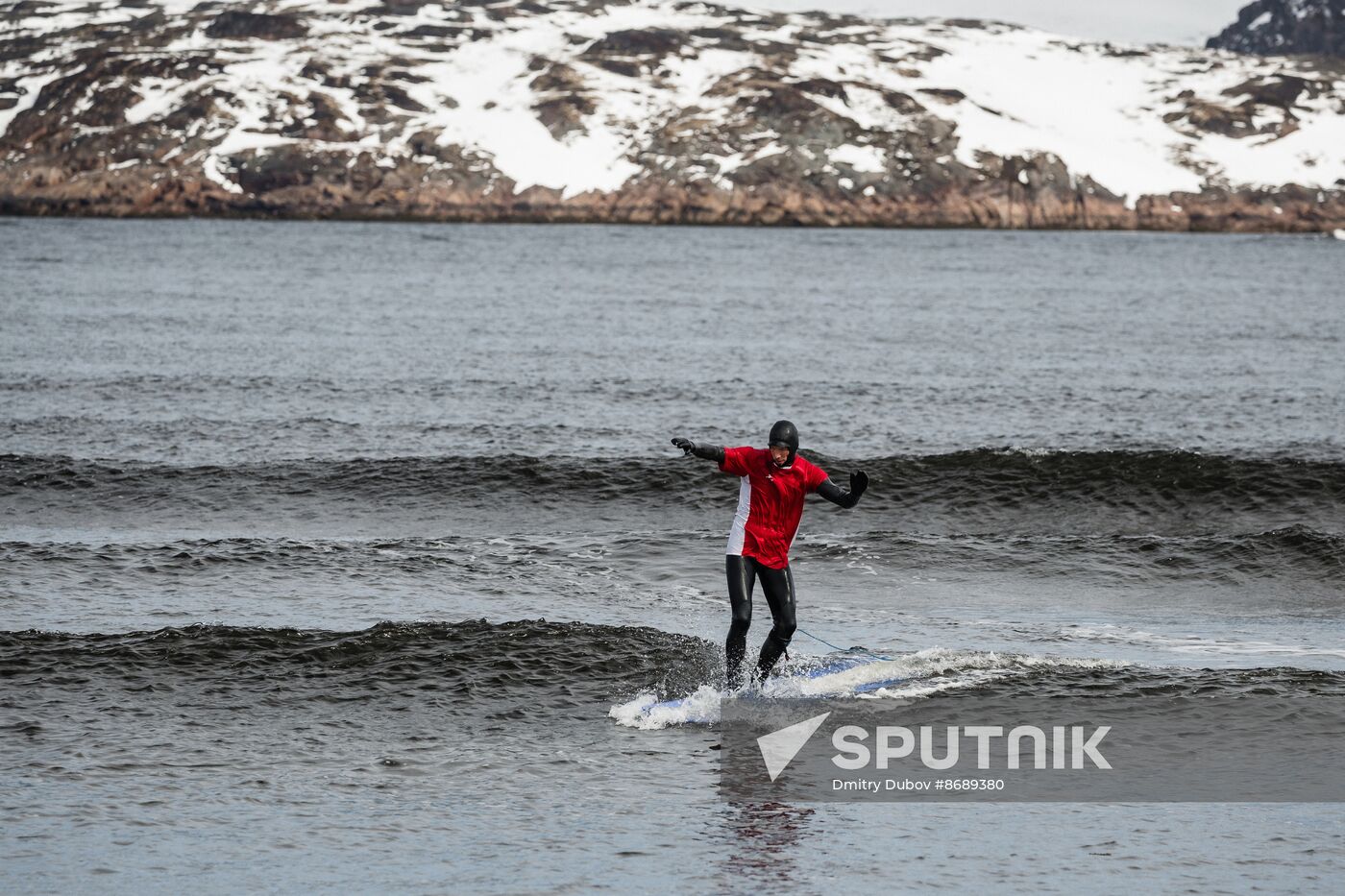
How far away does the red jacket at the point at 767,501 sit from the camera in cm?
1273

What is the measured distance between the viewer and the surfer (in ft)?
41.7

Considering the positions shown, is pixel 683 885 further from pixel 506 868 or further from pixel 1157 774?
pixel 1157 774

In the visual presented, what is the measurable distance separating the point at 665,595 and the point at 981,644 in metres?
3.95

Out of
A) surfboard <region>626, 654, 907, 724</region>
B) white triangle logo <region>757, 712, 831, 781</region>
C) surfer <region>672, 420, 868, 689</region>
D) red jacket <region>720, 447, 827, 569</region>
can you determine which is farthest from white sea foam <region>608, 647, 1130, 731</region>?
red jacket <region>720, 447, 827, 569</region>

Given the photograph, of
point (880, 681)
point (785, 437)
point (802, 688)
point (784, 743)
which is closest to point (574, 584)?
point (802, 688)

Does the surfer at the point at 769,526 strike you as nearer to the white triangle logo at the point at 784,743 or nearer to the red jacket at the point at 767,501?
the red jacket at the point at 767,501

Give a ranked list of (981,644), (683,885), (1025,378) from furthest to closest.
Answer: (1025,378) → (981,644) → (683,885)

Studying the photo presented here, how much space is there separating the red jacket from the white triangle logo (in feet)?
4.61

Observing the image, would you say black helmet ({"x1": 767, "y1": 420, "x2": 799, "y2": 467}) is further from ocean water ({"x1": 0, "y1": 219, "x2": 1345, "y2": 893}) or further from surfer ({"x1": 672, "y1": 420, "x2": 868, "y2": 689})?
ocean water ({"x1": 0, "y1": 219, "x2": 1345, "y2": 893})

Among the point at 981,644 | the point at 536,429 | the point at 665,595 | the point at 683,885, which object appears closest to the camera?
the point at 683,885

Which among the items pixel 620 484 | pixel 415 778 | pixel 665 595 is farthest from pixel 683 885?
pixel 620 484

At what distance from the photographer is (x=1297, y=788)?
35.9 feet

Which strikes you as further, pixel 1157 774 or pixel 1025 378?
pixel 1025 378

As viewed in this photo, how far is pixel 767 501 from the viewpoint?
1288 centimetres
